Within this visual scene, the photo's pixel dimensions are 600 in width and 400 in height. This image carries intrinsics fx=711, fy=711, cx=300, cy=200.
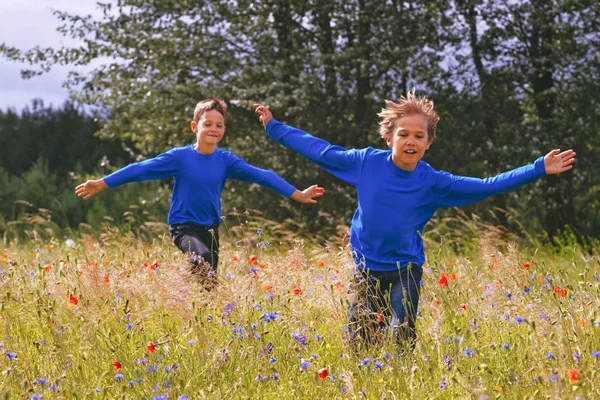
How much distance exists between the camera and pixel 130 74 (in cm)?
1241

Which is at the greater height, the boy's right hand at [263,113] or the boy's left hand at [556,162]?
the boy's right hand at [263,113]

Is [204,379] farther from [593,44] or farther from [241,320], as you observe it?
[593,44]

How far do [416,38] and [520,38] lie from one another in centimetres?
164

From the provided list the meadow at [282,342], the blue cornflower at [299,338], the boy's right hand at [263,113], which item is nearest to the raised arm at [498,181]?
the meadow at [282,342]

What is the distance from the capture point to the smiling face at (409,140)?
3.99m

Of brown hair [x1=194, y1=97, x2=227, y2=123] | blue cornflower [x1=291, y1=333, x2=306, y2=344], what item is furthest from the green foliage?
blue cornflower [x1=291, y1=333, x2=306, y2=344]

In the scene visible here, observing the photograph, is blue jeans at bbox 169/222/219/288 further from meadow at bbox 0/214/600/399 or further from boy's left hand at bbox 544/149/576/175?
boy's left hand at bbox 544/149/576/175

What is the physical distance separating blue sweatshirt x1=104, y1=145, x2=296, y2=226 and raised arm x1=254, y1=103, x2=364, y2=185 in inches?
42.7

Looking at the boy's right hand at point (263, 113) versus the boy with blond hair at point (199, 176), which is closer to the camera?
the boy's right hand at point (263, 113)

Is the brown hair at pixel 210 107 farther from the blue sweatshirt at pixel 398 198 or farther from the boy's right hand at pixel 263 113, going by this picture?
the blue sweatshirt at pixel 398 198

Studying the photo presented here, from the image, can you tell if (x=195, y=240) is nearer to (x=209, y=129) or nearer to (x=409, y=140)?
(x=209, y=129)

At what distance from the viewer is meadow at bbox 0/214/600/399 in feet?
10.1

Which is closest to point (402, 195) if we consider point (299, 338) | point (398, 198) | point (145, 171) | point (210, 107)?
point (398, 198)

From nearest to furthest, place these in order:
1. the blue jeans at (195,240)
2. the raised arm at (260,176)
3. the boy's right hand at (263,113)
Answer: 1. the boy's right hand at (263,113)
2. the blue jeans at (195,240)
3. the raised arm at (260,176)
